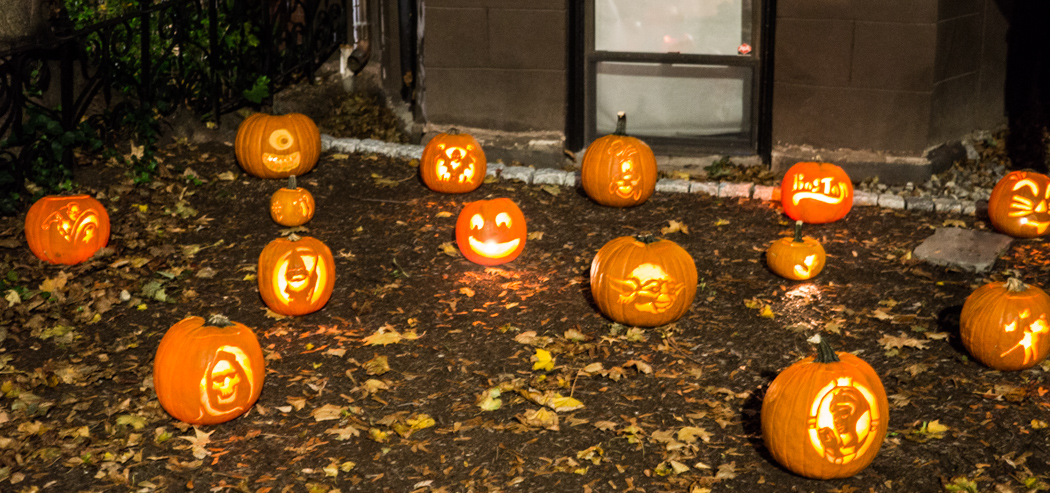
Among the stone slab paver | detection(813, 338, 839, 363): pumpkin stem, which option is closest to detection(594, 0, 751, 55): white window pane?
the stone slab paver

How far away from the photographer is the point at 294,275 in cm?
547

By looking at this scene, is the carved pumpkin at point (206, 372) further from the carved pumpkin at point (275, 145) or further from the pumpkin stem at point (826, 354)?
the carved pumpkin at point (275, 145)

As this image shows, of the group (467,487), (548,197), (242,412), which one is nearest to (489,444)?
(467,487)

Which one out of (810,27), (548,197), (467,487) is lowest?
(467,487)

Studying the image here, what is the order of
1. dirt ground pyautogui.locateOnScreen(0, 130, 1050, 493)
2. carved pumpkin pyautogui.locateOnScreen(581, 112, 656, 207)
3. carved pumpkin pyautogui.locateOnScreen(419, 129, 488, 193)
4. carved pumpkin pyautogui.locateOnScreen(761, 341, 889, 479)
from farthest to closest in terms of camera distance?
carved pumpkin pyautogui.locateOnScreen(419, 129, 488, 193)
carved pumpkin pyautogui.locateOnScreen(581, 112, 656, 207)
dirt ground pyautogui.locateOnScreen(0, 130, 1050, 493)
carved pumpkin pyautogui.locateOnScreen(761, 341, 889, 479)

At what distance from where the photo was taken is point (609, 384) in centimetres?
488

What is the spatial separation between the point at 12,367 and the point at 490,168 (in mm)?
4274

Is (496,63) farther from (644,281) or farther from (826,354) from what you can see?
(826,354)

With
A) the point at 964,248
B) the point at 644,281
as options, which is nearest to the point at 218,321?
the point at 644,281

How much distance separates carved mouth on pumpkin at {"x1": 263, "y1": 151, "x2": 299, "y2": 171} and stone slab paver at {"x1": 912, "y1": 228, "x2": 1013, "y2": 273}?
15.7 ft

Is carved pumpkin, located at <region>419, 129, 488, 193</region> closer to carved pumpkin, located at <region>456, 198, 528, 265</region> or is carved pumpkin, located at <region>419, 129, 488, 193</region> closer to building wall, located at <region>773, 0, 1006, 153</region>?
carved pumpkin, located at <region>456, 198, 528, 265</region>

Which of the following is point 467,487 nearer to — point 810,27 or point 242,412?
point 242,412

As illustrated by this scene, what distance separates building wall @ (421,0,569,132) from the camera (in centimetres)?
833

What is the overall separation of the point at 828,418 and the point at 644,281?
4.86 feet
